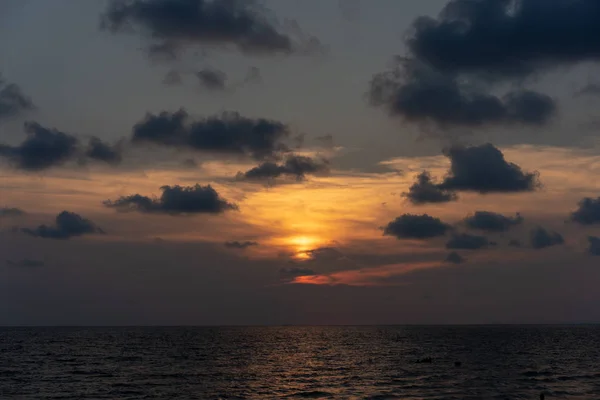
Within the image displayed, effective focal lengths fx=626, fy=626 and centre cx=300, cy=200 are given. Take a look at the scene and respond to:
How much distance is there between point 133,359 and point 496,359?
278ft

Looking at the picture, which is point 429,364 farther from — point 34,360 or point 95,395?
point 34,360

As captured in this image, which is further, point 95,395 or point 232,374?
point 232,374

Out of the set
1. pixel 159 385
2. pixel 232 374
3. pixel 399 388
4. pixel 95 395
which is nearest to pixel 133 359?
pixel 232 374

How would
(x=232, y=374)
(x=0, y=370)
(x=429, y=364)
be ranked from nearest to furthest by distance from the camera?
(x=232, y=374)
(x=0, y=370)
(x=429, y=364)

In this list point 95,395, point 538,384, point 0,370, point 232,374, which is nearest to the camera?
point 95,395

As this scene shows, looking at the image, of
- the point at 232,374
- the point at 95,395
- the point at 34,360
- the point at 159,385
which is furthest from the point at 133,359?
the point at 95,395

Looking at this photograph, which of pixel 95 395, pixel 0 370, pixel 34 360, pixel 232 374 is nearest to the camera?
pixel 95 395

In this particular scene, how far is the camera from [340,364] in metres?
132

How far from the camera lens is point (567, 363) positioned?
134250 mm

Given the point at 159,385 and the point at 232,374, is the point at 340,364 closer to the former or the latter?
the point at 232,374

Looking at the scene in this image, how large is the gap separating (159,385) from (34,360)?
6347 centimetres

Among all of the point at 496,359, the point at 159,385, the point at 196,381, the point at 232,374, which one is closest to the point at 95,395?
the point at 159,385

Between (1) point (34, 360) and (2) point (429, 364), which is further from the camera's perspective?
(1) point (34, 360)

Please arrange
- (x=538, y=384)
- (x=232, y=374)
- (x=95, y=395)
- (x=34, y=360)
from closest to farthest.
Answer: (x=95, y=395), (x=538, y=384), (x=232, y=374), (x=34, y=360)
